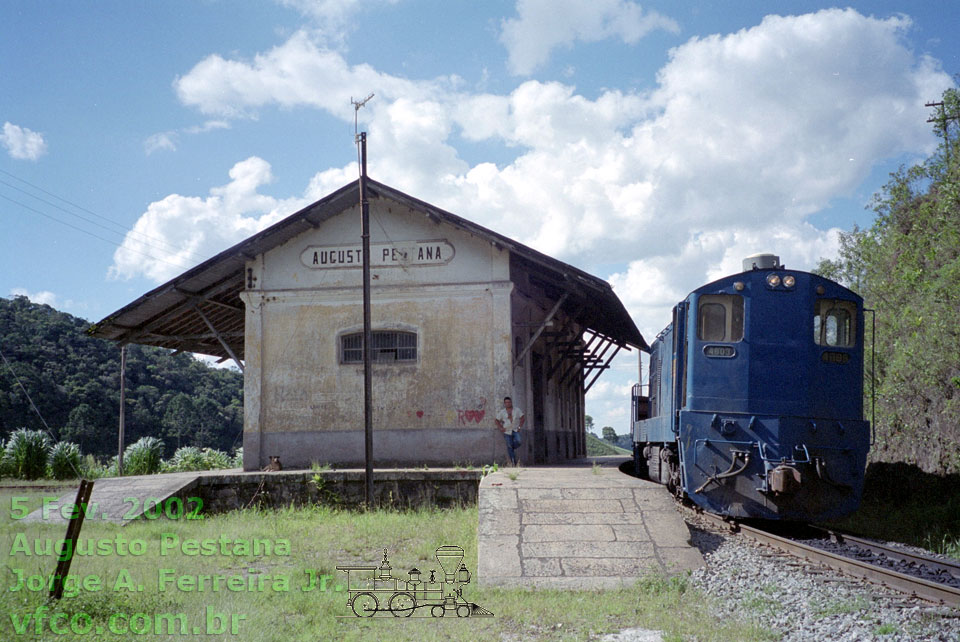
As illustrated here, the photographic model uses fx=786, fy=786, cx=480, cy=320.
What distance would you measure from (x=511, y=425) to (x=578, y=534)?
6.39 m

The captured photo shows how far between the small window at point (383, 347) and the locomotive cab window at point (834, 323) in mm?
8080

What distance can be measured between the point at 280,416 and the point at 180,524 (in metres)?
4.60

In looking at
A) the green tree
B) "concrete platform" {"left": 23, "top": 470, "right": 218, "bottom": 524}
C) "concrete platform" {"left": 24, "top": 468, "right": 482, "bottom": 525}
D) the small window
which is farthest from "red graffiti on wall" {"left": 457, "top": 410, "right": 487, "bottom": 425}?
the green tree

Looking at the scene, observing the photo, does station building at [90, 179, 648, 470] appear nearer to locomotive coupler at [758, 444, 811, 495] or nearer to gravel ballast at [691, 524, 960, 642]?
locomotive coupler at [758, 444, 811, 495]

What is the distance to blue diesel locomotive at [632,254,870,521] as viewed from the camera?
31.7ft

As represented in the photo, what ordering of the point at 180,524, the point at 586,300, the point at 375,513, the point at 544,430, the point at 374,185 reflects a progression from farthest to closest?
the point at 544,430 → the point at 586,300 → the point at 374,185 → the point at 375,513 → the point at 180,524

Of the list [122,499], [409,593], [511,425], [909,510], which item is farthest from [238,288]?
[909,510]

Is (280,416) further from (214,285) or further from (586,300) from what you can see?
(586,300)

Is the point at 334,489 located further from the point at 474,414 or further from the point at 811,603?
the point at 811,603

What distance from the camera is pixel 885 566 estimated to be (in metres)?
7.88

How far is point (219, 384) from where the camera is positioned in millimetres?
39125

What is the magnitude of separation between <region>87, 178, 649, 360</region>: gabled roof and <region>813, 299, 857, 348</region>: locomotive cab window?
483cm

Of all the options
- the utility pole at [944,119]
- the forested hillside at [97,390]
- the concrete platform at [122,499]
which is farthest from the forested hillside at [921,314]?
the forested hillside at [97,390]

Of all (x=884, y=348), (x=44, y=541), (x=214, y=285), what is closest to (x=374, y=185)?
(x=214, y=285)
